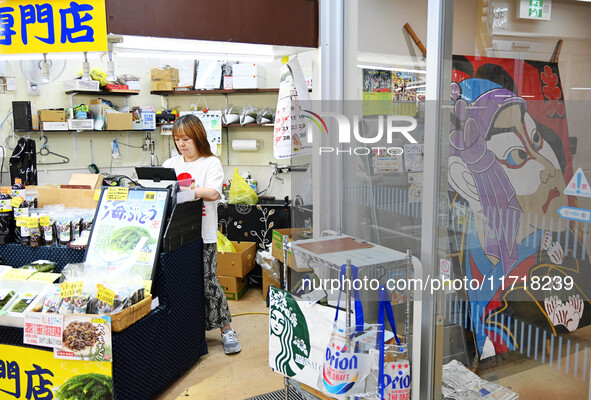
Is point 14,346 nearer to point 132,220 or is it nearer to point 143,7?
point 132,220

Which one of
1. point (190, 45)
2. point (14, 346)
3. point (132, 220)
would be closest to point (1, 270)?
point (14, 346)

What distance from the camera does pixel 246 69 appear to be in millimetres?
5164

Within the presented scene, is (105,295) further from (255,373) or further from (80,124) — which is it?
(80,124)

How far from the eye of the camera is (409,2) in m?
2.30

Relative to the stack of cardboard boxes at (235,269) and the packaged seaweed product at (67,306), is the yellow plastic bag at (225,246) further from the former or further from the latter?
the packaged seaweed product at (67,306)

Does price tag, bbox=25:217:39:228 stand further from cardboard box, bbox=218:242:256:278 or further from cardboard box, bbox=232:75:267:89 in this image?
cardboard box, bbox=232:75:267:89

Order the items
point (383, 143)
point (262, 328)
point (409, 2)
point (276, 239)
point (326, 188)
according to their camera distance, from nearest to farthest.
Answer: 1. point (409, 2)
2. point (383, 143)
3. point (326, 188)
4. point (262, 328)
5. point (276, 239)

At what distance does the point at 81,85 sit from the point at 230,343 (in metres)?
3.27

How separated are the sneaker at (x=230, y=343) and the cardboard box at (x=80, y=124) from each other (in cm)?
291

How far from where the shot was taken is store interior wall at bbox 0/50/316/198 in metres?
5.18

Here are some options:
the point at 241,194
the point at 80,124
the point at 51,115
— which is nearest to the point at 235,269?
the point at 241,194

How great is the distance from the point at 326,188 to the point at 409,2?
3.72 feet

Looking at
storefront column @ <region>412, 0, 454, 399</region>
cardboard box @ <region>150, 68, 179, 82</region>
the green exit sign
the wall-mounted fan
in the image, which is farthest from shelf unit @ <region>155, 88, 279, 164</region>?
the green exit sign

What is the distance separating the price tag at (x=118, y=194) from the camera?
2855mm
